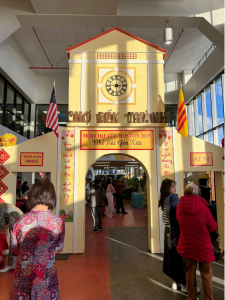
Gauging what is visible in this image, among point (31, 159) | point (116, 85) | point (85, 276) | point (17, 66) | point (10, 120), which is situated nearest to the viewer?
A: point (85, 276)

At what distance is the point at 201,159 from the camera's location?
638 centimetres

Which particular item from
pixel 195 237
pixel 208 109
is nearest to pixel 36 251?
pixel 195 237

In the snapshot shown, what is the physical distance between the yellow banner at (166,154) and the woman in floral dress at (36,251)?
14.3 ft

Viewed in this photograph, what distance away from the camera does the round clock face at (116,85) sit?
6516 millimetres

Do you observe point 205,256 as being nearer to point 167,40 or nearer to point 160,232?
point 160,232

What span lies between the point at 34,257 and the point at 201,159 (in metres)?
5.18

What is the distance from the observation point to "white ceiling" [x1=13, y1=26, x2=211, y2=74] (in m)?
9.42

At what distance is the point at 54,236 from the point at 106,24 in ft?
22.9

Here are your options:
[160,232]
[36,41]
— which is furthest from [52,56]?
[160,232]

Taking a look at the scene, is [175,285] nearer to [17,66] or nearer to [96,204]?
[96,204]

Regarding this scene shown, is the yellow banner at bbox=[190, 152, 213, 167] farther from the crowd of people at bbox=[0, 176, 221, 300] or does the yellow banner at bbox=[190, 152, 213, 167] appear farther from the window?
the window

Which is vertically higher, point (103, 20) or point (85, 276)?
point (103, 20)

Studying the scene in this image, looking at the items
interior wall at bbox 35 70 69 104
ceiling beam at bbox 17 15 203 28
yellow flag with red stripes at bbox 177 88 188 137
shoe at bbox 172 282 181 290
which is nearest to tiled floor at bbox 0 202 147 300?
shoe at bbox 172 282 181 290

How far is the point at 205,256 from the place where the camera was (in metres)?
3.12
